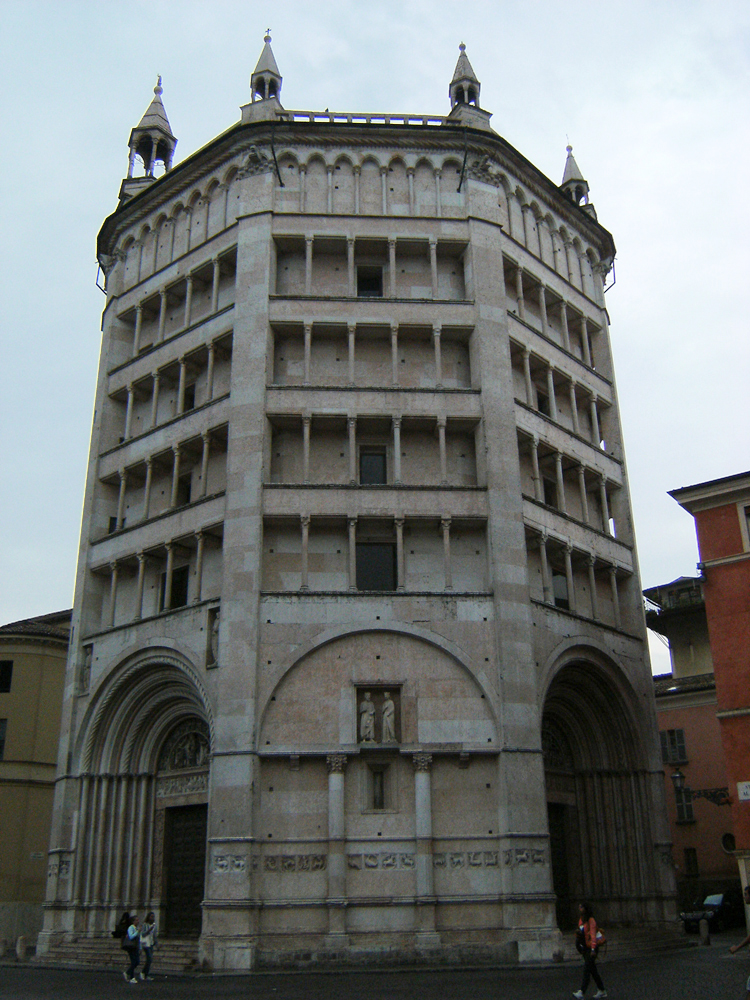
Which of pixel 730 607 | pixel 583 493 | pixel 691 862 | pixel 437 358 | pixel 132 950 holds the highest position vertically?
pixel 437 358

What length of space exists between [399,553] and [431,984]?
12.2 m

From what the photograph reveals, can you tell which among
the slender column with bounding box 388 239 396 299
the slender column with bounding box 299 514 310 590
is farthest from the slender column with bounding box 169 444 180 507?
the slender column with bounding box 388 239 396 299

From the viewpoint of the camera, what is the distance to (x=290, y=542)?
100 ft

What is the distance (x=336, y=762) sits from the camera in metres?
27.2

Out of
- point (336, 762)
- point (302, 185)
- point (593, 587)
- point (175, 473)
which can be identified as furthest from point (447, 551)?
point (302, 185)

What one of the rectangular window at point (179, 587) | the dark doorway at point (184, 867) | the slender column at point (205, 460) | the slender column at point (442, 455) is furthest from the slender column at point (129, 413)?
the dark doorway at point (184, 867)

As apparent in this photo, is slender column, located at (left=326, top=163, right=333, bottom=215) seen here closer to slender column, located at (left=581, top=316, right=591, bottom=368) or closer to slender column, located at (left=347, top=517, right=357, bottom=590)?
slender column, located at (left=581, top=316, right=591, bottom=368)

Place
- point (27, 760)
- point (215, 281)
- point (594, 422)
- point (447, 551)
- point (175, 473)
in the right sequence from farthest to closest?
point (27, 760) → point (594, 422) → point (215, 281) → point (175, 473) → point (447, 551)

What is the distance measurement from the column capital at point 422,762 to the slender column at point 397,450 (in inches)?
337

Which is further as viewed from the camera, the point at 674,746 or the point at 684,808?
the point at 674,746

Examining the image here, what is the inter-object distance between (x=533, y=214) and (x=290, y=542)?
17731 mm

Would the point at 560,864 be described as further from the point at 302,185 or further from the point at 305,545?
the point at 302,185

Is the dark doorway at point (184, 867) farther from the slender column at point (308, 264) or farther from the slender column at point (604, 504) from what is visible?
the slender column at point (604, 504)

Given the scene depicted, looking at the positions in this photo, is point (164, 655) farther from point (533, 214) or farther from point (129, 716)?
point (533, 214)
